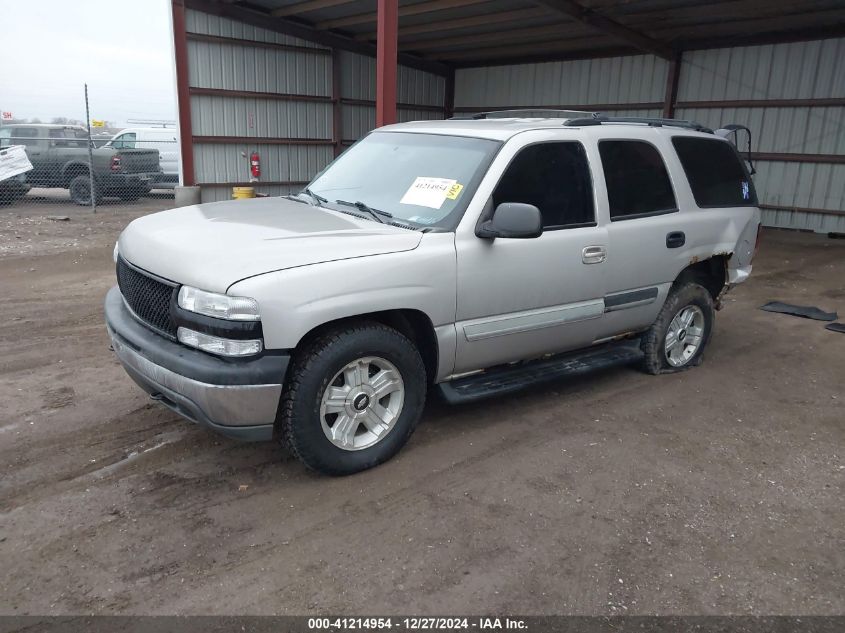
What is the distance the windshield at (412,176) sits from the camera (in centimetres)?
401

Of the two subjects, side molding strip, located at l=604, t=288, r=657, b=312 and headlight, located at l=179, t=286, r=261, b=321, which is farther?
side molding strip, located at l=604, t=288, r=657, b=312

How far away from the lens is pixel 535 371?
4480mm

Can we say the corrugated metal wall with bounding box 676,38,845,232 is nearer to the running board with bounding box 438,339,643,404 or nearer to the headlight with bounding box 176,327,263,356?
the running board with bounding box 438,339,643,404

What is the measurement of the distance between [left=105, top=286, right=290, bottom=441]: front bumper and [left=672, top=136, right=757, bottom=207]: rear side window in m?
3.64

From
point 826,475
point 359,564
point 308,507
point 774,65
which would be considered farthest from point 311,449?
point 774,65

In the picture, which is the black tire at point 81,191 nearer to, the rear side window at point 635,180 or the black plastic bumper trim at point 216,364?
the black plastic bumper trim at point 216,364

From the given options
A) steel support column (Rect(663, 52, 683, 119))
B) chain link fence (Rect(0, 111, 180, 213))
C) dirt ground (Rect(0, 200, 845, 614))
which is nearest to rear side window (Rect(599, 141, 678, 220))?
dirt ground (Rect(0, 200, 845, 614))

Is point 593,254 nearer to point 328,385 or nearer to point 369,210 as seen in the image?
point 369,210

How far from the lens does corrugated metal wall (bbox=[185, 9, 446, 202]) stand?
13.2 m

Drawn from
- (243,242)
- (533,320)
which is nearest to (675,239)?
(533,320)

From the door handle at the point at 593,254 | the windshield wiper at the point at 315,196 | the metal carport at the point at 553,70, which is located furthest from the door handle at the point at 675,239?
the metal carport at the point at 553,70

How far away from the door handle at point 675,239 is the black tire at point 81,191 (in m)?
14.0

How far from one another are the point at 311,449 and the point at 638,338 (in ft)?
9.81

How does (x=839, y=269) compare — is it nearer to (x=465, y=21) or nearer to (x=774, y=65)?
(x=774, y=65)
